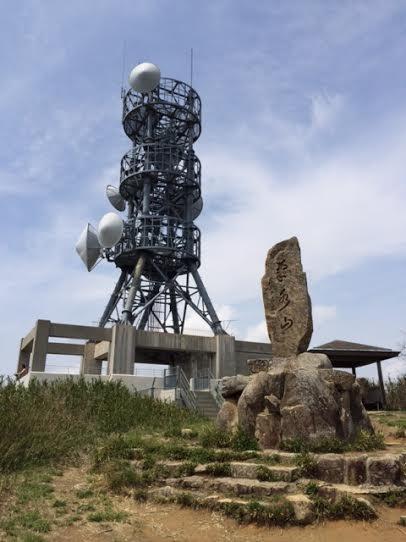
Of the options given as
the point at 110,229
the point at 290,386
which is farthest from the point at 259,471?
the point at 110,229

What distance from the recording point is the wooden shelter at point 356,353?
68.3ft

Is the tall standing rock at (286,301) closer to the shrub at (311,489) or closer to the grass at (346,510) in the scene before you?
the shrub at (311,489)

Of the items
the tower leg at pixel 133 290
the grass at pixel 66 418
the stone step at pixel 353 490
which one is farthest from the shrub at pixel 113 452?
the tower leg at pixel 133 290

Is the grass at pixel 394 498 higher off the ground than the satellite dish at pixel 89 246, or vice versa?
the satellite dish at pixel 89 246

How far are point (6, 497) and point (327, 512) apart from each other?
13.9ft

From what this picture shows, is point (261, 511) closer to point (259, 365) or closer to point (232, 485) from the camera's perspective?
point (232, 485)

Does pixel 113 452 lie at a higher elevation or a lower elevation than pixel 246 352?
lower

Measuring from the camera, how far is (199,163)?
39.9m

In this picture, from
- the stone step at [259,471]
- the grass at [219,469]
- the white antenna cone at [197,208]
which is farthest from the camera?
the white antenna cone at [197,208]

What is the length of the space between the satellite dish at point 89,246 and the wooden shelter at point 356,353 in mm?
20383

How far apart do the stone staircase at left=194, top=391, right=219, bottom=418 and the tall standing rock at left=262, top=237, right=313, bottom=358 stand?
9.87 meters

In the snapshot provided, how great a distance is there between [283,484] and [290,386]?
2.19m

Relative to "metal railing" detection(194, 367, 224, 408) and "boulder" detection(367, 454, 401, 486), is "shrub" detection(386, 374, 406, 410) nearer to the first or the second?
"metal railing" detection(194, 367, 224, 408)

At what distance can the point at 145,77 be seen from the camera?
38062 mm
